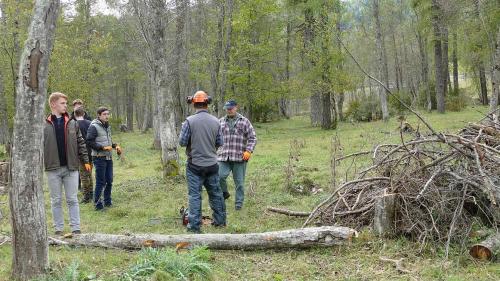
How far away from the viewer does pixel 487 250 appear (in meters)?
5.55

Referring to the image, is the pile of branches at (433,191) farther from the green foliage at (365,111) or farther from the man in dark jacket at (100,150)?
the green foliage at (365,111)

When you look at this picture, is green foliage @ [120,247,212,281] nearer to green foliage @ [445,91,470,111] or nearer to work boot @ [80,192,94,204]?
work boot @ [80,192,94,204]

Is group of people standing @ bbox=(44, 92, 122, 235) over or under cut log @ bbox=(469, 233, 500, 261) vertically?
over

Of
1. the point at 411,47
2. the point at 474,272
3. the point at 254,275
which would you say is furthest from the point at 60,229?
the point at 411,47

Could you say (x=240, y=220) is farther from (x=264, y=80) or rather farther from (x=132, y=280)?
(x=264, y=80)

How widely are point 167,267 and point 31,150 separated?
1.77 meters

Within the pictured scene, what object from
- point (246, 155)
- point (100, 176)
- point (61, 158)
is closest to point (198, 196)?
point (246, 155)

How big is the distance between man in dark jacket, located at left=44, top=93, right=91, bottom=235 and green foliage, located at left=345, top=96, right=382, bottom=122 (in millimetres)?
26798

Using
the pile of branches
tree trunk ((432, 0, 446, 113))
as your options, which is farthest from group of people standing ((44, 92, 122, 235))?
tree trunk ((432, 0, 446, 113))

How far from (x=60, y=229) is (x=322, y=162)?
8196mm

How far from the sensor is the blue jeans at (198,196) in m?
7.26

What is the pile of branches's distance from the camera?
618cm

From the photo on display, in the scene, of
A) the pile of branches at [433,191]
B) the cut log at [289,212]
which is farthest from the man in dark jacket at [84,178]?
the pile of branches at [433,191]

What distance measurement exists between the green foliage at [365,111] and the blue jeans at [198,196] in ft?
83.7
